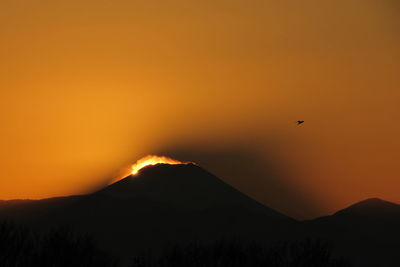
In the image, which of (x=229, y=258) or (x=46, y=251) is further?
(x=229, y=258)

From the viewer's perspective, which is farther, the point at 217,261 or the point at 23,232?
the point at 217,261

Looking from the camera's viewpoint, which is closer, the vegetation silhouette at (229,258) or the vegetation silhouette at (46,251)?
the vegetation silhouette at (46,251)

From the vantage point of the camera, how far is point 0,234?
62.2m

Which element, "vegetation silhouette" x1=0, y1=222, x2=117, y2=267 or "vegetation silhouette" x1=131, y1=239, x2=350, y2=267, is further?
"vegetation silhouette" x1=131, y1=239, x2=350, y2=267

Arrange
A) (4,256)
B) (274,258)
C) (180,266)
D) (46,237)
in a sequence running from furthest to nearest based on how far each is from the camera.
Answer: (274,258), (180,266), (46,237), (4,256)

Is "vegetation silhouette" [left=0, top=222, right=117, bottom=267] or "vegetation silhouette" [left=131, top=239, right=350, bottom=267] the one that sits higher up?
"vegetation silhouette" [left=0, top=222, right=117, bottom=267]

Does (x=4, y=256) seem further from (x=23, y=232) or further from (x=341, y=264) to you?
(x=341, y=264)

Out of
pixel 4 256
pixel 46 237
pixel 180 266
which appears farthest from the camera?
pixel 180 266

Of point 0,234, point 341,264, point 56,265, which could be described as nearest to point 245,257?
point 341,264

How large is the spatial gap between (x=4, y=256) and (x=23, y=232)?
4.00 meters

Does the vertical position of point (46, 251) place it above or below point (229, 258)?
above

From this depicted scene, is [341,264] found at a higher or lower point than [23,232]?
lower

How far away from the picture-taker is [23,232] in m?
64.6

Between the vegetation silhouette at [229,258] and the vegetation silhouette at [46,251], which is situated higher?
the vegetation silhouette at [46,251]
